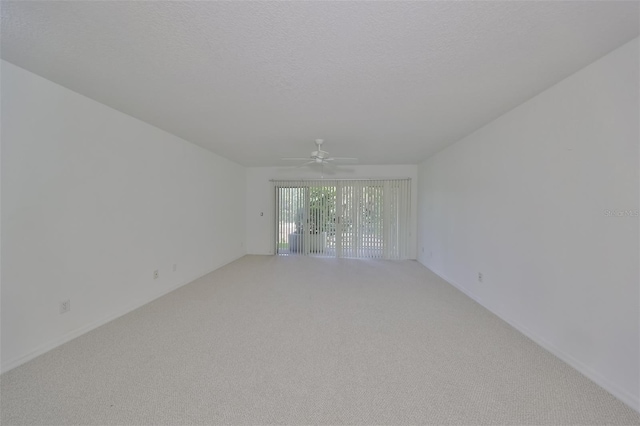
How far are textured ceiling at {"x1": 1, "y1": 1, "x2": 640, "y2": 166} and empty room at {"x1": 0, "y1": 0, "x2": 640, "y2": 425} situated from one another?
0.6 inches

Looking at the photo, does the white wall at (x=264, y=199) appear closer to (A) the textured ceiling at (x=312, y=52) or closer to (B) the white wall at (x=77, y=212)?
(B) the white wall at (x=77, y=212)

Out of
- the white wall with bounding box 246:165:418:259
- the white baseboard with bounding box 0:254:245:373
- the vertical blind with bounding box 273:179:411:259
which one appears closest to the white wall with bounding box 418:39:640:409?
the vertical blind with bounding box 273:179:411:259

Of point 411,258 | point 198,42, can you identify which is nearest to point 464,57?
point 198,42

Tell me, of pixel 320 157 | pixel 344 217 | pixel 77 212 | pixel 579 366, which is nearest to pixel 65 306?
pixel 77 212

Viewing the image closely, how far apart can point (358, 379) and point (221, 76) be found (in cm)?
256

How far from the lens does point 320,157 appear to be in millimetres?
3438

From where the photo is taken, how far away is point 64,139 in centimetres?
210

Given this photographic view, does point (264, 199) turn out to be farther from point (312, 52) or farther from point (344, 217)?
point (312, 52)

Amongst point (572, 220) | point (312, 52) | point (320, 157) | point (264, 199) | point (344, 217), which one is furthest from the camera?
point (264, 199)

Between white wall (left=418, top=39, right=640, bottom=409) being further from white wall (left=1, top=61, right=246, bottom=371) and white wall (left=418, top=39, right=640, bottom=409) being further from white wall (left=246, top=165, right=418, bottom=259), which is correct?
white wall (left=1, top=61, right=246, bottom=371)

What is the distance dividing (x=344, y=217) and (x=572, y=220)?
425 cm

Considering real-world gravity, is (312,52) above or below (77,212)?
above

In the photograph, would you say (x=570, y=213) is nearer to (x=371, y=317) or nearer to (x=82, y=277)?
(x=371, y=317)

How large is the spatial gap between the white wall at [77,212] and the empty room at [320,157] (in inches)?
0.6
